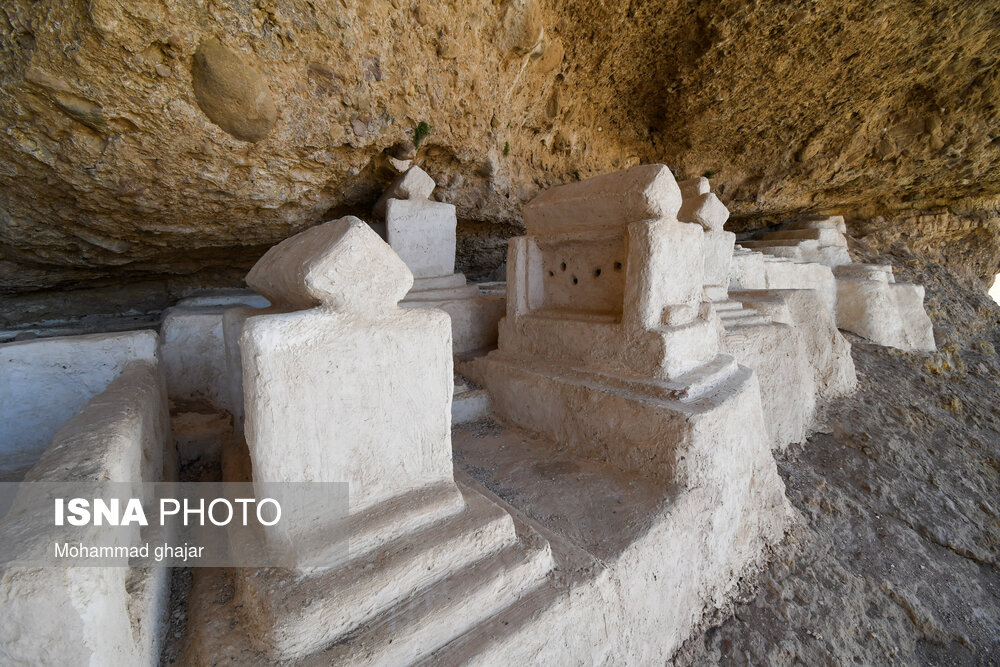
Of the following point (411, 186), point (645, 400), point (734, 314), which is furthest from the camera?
point (411, 186)

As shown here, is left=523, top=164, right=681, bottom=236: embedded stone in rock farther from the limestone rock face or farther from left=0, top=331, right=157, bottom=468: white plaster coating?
left=0, top=331, right=157, bottom=468: white plaster coating

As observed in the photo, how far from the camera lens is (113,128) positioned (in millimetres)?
2537

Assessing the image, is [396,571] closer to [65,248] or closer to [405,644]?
[405,644]

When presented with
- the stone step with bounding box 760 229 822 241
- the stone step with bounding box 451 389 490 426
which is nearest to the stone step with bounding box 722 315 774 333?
the stone step with bounding box 451 389 490 426

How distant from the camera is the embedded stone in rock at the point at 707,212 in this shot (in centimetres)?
402

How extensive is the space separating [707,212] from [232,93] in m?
3.98

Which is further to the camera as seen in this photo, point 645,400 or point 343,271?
point 645,400

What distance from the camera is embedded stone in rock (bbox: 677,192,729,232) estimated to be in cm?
402

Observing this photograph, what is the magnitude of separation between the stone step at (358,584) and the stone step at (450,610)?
3 centimetres

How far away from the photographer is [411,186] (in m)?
4.13

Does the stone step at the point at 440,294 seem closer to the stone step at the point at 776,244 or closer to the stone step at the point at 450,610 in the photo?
the stone step at the point at 450,610

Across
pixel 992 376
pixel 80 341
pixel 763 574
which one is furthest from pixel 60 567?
pixel 992 376

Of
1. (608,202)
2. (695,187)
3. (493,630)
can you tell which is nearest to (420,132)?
(608,202)

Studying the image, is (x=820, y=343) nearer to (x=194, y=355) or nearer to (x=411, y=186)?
(x=411, y=186)
